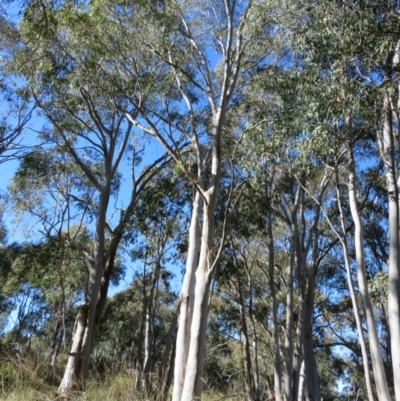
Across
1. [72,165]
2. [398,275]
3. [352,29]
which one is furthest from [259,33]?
[72,165]

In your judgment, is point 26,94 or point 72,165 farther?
point 72,165

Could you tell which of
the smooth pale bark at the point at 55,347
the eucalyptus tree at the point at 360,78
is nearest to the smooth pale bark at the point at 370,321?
the eucalyptus tree at the point at 360,78

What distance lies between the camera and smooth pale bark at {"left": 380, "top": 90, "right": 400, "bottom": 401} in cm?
552

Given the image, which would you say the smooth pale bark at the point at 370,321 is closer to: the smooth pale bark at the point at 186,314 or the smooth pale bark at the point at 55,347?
the smooth pale bark at the point at 186,314

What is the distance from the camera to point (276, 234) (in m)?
14.0

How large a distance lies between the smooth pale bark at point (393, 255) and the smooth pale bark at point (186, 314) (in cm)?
274

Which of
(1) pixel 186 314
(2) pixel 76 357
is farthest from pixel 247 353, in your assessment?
(2) pixel 76 357

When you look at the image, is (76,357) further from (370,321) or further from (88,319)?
(370,321)

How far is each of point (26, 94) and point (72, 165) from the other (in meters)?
2.33

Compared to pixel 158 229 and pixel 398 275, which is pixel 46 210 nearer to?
pixel 158 229

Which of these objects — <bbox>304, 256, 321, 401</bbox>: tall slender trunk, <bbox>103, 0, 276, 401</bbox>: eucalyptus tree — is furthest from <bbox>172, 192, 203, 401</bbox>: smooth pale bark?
<bbox>304, 256, 321, 401</bbox>: tall slender trunk

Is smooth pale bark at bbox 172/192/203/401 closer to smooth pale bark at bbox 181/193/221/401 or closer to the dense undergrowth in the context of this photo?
the dense undergrowth

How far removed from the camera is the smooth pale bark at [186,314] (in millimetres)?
5802

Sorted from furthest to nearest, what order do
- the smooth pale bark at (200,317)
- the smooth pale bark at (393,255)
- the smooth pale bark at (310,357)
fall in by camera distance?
the smooth pale bark at (310,357) < the smooth pale bark at (393,255) < the smooth pale bark at (200,317)
